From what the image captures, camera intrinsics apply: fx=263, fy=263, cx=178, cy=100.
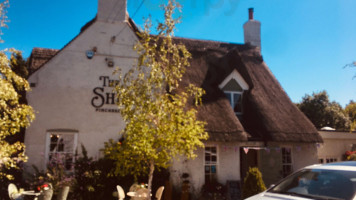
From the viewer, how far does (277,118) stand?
A: 43.5ft

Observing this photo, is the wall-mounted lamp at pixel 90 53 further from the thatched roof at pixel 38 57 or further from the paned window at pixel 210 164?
the paned window at pixel 210 164

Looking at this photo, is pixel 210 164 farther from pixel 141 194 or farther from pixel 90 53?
pixel 90 53

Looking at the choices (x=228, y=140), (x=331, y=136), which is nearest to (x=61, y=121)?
(x=228, y=140)

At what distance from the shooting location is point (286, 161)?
44.5ft

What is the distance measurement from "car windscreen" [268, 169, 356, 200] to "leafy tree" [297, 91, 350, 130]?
84.1 feet

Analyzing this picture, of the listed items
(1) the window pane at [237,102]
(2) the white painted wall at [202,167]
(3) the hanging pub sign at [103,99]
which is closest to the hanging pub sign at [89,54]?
(3) the hanging pub sign at [103,99]

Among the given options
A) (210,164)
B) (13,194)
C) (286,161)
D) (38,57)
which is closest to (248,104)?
(286,161)

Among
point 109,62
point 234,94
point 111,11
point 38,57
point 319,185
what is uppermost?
point 111,11

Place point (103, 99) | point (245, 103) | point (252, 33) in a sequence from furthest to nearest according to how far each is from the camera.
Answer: point (252, 33), point (245, 103), point (103, 99)

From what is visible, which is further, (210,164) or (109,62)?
(109,62)

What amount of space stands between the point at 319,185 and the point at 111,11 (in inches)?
451

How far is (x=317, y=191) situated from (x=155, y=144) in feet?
13.0

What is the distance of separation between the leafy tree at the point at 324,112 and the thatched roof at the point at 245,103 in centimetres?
1471

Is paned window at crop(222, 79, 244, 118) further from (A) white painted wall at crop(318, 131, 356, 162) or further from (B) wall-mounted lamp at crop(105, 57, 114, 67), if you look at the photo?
(B) wall-mounted lamp at crop(105, 57, 114, 67)
